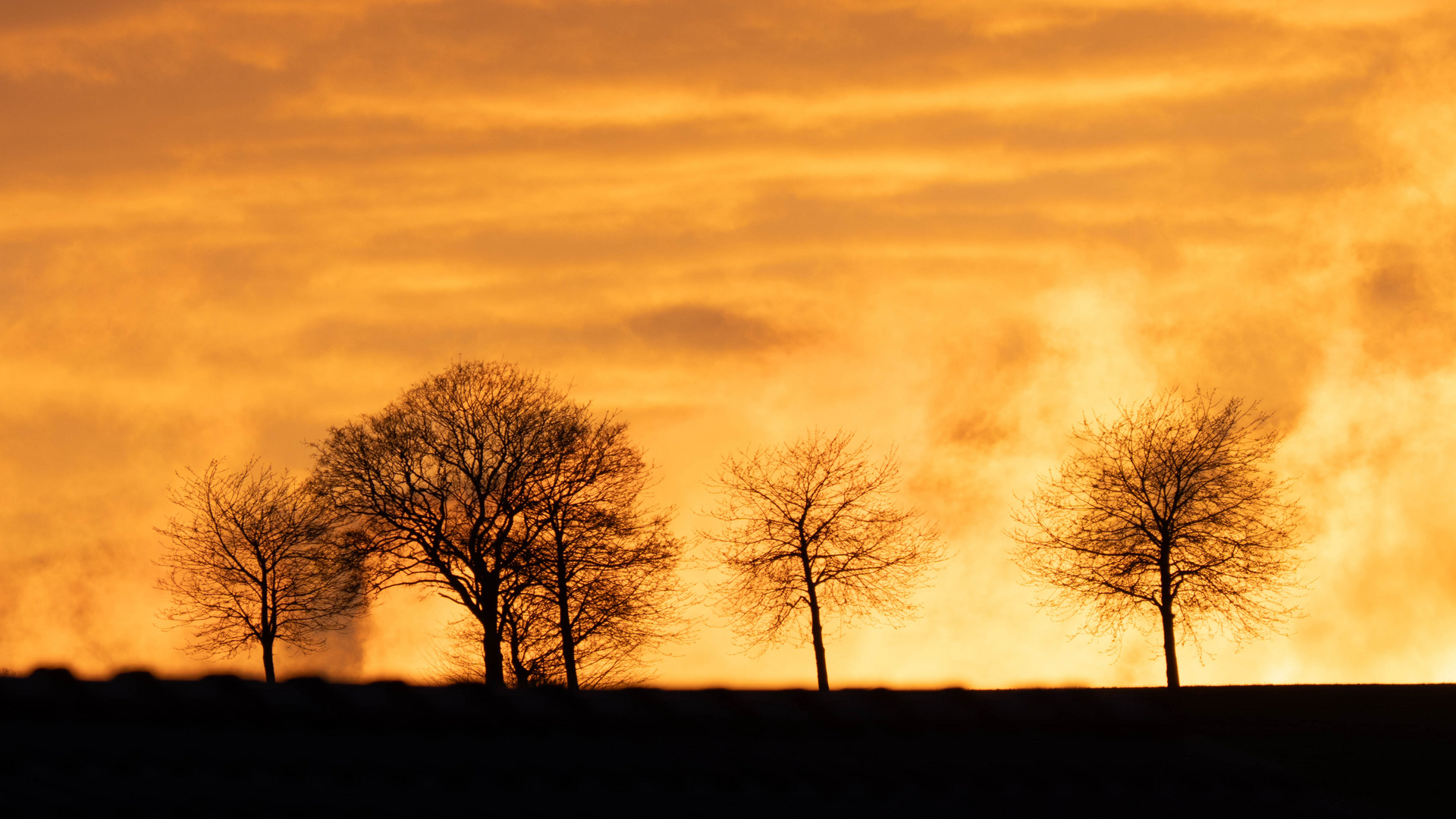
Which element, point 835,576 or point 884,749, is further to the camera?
point 835,576

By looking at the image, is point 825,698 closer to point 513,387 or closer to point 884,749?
point 884,749

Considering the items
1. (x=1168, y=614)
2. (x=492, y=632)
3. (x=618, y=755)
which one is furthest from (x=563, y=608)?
(x=618, y=755)

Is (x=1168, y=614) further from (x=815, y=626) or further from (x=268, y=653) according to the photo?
(x=268, y=653)

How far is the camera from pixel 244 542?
175 feet

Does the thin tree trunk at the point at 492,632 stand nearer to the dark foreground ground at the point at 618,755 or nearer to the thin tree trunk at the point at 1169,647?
the thin tree trunk at the point at 1169,647

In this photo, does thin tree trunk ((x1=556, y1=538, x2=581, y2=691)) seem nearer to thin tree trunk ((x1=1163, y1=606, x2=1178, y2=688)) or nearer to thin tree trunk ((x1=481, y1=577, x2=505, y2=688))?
thin tree trunk ((x1=481, y1=577, x2=505, y2=688))

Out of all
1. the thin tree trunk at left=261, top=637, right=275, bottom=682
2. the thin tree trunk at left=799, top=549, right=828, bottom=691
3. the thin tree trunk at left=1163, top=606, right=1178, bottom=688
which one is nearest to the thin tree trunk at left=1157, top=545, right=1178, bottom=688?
the thin tree trunk at left=1163, top=606, right=1178, bottom=688

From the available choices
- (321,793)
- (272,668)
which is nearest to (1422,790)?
(321,793)

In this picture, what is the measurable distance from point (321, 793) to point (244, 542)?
49420 mm

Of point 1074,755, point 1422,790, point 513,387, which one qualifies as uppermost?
point 513,387

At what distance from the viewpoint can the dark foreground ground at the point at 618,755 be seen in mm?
7055

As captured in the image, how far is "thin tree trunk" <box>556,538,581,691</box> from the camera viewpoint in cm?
4862

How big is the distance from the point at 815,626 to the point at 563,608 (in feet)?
34.8

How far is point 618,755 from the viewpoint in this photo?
7.78m
